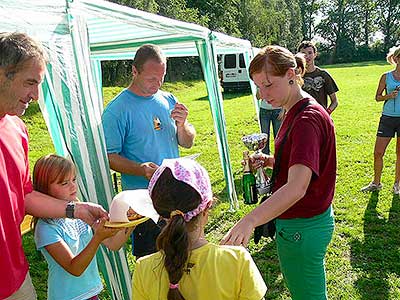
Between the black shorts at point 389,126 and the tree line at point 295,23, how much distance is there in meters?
16.2

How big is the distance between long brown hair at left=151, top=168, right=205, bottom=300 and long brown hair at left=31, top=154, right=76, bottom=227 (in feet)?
2.93

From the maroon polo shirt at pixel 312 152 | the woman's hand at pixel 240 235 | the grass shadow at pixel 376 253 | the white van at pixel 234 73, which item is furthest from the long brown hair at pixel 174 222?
the white van at pixel 234 73

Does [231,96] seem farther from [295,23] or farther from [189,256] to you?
[295,23]

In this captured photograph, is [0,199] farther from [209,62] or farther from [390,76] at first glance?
[390,76]

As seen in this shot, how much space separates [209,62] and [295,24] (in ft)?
169

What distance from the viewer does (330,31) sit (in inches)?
2322

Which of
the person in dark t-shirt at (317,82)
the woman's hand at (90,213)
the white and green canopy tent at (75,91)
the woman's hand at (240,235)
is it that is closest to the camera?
the woman's hand at (240,235)

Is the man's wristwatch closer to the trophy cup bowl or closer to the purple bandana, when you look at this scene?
the purple bandana

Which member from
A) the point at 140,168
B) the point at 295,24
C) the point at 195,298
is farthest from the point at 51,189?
the point at 295,24

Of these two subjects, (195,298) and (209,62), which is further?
(209,62)

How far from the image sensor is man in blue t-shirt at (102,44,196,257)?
107 inches

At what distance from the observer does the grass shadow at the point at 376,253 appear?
11.6 ft

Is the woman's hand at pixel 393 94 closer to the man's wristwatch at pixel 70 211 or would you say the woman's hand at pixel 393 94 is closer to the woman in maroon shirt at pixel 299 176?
the woman in maroon shirt at pixel 299 176

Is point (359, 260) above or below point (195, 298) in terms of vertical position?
below
